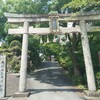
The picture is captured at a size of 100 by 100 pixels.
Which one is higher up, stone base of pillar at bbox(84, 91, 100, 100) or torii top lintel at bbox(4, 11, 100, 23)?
torii top lintel at bbox(4, 11, 100, 23)

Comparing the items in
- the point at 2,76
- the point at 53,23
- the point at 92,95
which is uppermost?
the point at 53,23

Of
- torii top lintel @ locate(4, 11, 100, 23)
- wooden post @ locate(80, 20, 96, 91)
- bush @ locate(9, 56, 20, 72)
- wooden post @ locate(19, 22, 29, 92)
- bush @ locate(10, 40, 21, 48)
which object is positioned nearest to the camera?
wooden post @ locate(80, 20, 96, 91)

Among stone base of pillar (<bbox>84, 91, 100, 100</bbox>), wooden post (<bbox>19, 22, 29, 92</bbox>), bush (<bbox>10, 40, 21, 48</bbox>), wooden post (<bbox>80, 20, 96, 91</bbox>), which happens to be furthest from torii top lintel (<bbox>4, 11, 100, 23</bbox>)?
bush (<bbox>10, 40, 21, 48</bbox>)

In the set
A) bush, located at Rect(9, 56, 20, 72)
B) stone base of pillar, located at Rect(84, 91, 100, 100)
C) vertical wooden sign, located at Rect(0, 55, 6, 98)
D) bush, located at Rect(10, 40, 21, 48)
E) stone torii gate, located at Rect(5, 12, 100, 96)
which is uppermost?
bush, located at Rect(10, 40, 21, 48)

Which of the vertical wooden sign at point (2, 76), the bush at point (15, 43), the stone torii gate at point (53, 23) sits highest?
the bush at point (15, 43)

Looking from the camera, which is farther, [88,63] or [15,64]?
[15,64]

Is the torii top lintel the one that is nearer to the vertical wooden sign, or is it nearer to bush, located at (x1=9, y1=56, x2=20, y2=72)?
the vertical wooden sign

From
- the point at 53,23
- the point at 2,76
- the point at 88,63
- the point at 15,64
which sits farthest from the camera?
the point at 15,64

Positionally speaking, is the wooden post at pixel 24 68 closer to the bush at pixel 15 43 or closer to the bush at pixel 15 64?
the bush at pixel 15 64

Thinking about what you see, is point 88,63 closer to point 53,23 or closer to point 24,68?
point 53,23

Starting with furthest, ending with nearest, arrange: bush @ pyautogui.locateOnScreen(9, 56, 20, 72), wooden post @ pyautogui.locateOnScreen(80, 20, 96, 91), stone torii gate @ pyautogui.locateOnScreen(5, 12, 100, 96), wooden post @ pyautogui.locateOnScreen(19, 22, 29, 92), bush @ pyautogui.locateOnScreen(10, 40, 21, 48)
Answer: bush @ pyautogui.locateOnScreen(10, 40, 21, 48), bush @ pyautogui.locateOnScreen(9, 56, 20, 72), stone torii gate @ pyautogui.locateOnScreen(5, 12, 100, 96), wooden post @ pyautogui.locateOnScreen(19, 22, 29, 92), wooden post @ pyautogui.locateOnScreen(80, 20, 96, 91)

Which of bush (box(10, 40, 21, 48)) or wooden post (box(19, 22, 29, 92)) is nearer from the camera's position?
wooden post (box(19, 22, 29, 92))

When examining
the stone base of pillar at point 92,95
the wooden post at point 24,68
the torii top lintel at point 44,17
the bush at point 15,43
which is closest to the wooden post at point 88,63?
the torii top lintel at point 44,17

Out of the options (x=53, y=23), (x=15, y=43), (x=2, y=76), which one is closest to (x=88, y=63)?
(x=53, y=23)
